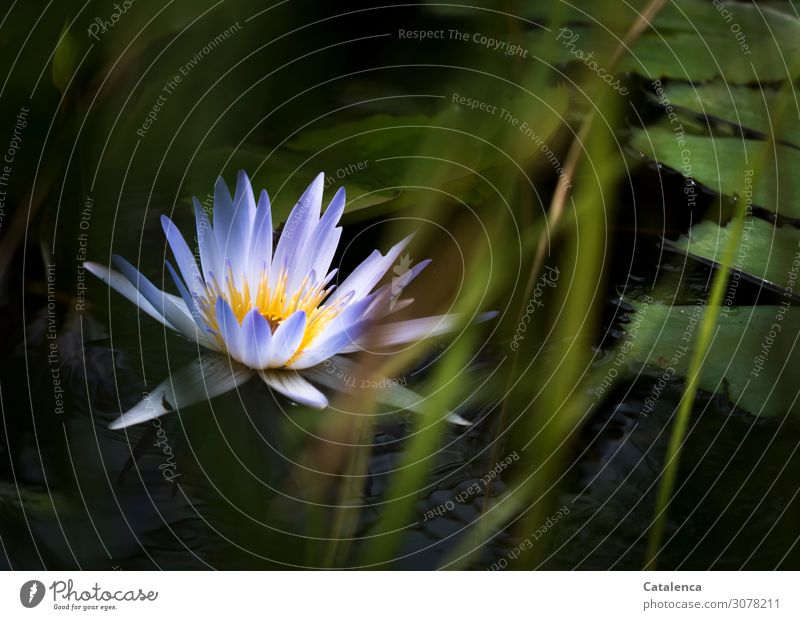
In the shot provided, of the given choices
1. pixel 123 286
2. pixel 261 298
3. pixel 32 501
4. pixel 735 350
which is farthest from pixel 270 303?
pixel 735 350

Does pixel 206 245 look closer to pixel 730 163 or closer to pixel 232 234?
pixel 232 234

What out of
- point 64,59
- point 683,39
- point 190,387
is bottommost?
point 190,387

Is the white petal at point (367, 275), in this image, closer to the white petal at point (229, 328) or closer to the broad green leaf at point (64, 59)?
the white petal at point (229, 328)

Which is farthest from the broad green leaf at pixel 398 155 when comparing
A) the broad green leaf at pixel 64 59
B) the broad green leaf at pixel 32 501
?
the broad green leaf at pixel 32 501

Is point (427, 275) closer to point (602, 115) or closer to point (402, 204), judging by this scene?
point (402, 204)

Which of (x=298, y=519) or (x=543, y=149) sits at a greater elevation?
(x=543, y=149)

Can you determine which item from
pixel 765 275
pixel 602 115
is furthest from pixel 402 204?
pixel 765 275

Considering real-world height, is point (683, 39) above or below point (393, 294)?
above
